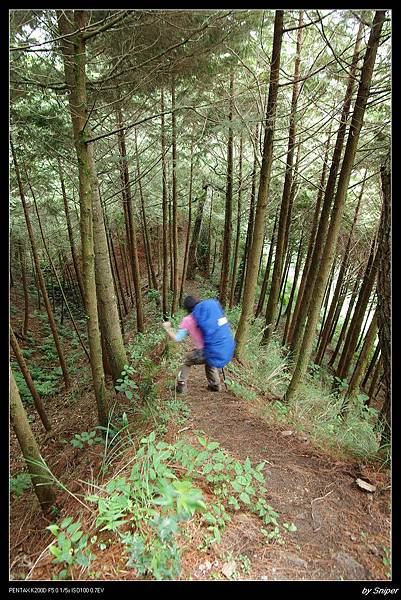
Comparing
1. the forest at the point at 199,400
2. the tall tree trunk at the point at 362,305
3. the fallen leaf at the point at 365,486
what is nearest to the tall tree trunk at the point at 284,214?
the forest at the point at 199,400

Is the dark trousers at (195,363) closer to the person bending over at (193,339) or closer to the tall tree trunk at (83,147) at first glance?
the person bending over at (193,339)

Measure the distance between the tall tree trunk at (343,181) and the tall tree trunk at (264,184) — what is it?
114 centimetres

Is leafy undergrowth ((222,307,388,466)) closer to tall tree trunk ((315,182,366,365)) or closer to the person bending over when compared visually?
the person bending over

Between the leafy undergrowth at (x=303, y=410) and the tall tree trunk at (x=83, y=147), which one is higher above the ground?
the tall tree trunk at (x=83, y=147)

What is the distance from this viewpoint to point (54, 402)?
898 cm

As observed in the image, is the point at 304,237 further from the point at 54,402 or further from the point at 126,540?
the point at 126,540

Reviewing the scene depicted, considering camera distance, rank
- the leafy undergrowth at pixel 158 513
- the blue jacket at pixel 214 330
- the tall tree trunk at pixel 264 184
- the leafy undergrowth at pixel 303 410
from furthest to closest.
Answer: the tall tree trunk at pixel 264 184 < the blue jacket at pixel 214 330 < the leafy undergrowth at pixel 303 410 < the leafy undergrowth at pixel 158 513

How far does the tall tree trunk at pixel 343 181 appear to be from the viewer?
11.5 ft

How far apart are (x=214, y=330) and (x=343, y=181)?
272 centimetres

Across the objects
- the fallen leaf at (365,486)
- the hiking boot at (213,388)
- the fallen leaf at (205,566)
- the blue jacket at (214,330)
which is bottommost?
the hiking boot at (213,388)

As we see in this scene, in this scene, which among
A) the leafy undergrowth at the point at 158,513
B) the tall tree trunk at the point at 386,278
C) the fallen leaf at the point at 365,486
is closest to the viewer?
the leafy undergrowth at the point at 158,513

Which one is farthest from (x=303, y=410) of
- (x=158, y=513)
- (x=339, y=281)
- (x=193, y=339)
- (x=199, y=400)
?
(x=339, y=281)

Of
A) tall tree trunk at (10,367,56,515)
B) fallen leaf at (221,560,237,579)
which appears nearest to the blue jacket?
tall tree trunk at (10,367,56,515)
